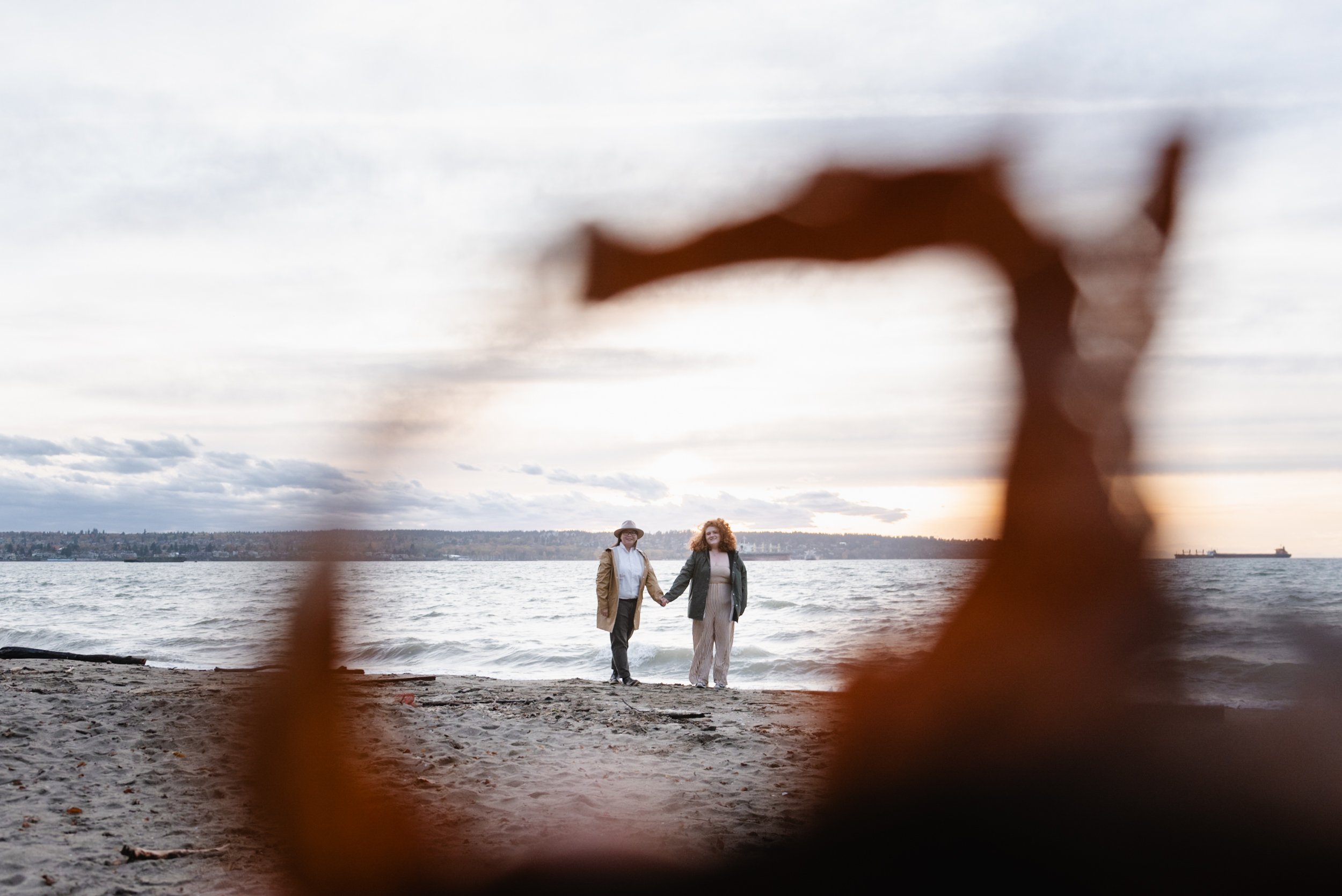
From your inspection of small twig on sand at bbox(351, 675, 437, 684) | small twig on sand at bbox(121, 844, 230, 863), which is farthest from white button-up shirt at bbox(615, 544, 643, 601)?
small twig on sand at bbox(121, 844, 230, 863)

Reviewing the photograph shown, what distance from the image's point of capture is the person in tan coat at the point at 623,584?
28.0 feet

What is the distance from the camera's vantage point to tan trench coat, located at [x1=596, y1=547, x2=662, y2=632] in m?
8.53

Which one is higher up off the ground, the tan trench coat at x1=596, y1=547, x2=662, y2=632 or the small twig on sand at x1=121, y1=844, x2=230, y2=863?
the tan trench coat at x1=596, y1=547, x2=662, y2=632

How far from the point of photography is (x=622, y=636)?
28.8 feet

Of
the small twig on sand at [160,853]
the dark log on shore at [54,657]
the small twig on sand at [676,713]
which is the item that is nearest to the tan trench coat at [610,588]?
the small twig on sand at [676,713]

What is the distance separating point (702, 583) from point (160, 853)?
563cm

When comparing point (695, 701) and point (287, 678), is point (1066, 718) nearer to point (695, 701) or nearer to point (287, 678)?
point (287, 678)

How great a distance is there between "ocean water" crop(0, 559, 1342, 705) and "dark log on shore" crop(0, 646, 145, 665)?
143 centimetres

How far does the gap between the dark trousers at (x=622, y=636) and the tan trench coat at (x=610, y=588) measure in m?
0.04

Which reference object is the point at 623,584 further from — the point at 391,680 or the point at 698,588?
the point at 391,680

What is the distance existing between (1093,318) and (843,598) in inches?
1137

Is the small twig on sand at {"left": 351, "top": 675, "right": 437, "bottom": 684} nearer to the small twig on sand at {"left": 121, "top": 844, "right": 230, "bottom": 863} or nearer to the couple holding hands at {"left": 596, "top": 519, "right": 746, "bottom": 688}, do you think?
the couple holding hands at {"left": 596, "top": 519, "right": 746, "bottom": 688}

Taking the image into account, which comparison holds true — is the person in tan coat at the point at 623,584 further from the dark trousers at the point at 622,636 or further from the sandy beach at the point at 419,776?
the sandy beach at the point at 419,776

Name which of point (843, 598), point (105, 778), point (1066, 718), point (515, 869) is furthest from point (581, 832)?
point (843, 598)
